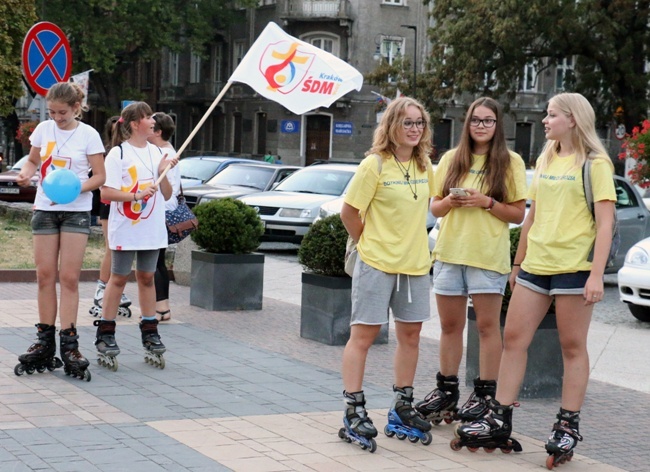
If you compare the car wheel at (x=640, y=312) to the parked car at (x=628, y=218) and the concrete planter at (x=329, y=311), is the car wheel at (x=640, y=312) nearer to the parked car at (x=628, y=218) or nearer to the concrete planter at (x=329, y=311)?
the parked car at (x=628, y=218)

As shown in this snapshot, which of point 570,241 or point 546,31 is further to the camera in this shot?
point 546,31

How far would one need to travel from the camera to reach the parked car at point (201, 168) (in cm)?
2366

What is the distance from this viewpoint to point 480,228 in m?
6.64

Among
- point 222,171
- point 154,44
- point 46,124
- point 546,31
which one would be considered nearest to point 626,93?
point 546,31

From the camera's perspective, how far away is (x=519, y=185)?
669 cm

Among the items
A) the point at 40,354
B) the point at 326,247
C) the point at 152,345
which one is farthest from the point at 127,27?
the point at 40,354

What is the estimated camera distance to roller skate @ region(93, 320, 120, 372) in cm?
806

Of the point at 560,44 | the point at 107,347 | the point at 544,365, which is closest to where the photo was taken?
the point at 544,365

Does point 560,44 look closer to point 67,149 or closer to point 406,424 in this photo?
point 67,149

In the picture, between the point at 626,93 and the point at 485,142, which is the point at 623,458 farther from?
the point at 626,93

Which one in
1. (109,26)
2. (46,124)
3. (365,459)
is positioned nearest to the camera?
(365,459)

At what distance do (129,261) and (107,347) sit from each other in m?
0.65

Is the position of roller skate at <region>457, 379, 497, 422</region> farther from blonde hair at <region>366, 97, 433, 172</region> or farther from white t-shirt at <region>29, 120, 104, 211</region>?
white t-shirt at <region>29, 120, 104, 211</region>

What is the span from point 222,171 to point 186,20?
114ft
